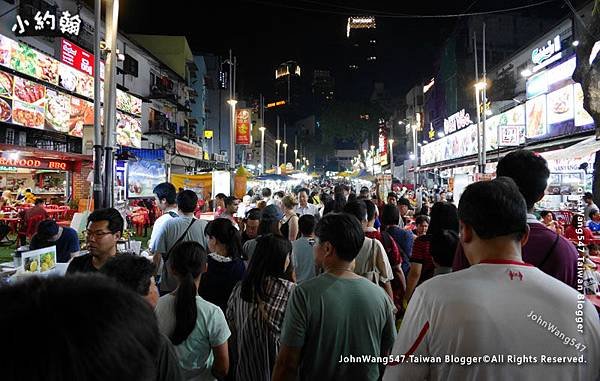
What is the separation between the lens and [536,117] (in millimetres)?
21484

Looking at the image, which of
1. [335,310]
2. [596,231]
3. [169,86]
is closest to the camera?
[335,310]

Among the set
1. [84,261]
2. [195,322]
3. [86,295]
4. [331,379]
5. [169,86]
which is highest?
[169,86]

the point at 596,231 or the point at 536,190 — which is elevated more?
the point at 536,190

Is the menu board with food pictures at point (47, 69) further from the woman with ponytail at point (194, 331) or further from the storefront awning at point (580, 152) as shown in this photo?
the storefront awning at point (580, 152)

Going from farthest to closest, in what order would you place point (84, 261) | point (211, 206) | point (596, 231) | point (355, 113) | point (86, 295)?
point (355, 113)
point (211, 206)
point (596, 231)
point (84, 261)
point (86, 295)

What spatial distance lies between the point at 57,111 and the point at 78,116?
1878 millimetres

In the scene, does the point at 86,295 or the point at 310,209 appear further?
the point at 310,209

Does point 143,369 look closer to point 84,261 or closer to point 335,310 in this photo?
point 335,310

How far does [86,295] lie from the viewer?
0.85 meters

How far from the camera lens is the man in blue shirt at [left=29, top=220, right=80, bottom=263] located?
20.1 feet

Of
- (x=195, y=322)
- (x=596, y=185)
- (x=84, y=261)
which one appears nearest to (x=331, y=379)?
(x=195, y=322)

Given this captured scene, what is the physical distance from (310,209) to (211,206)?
20.1ft

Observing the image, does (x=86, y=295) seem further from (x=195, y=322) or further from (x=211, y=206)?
(x=211, y=206)

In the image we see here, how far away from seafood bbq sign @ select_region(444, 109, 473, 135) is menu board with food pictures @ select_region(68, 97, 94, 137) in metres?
28.9
